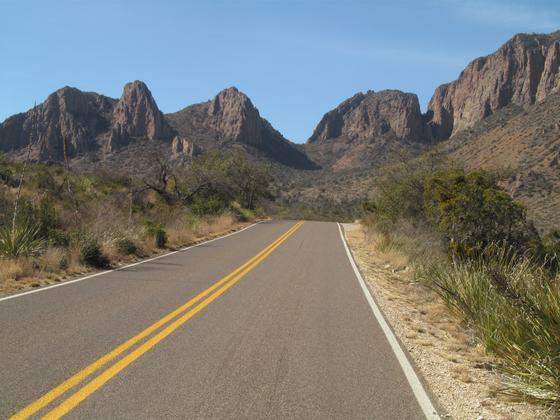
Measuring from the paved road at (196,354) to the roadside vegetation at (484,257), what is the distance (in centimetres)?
144

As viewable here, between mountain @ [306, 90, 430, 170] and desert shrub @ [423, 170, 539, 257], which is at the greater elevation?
mountain @ [306, 90, 430, 170]

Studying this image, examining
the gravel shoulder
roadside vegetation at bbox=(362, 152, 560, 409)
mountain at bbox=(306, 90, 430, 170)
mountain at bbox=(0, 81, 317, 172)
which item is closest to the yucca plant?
the gravel shoulder

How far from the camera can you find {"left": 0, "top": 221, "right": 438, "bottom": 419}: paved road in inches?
183

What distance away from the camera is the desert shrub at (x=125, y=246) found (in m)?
15.6

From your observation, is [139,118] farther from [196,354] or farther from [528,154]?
[196,354]

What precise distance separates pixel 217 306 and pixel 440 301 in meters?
4.75

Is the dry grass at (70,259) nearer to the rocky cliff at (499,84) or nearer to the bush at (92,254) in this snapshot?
the bush at (92,254)

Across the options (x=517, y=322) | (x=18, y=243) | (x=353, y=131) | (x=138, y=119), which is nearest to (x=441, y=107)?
(x=353, y=131)

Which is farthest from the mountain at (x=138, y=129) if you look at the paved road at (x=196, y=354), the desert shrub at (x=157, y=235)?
the paved road at (x=196, y=354)

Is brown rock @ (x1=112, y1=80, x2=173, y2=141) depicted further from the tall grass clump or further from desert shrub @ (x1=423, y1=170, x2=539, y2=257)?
the tall grass clump

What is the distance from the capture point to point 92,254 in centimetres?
1368

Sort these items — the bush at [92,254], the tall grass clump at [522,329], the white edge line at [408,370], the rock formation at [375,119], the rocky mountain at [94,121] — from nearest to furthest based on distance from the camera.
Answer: the white edge line at [408,370], the tall grass clump at [522,329], the bush at [92,254], the rocky mountain at [94,121], the rock formation at [375,119]

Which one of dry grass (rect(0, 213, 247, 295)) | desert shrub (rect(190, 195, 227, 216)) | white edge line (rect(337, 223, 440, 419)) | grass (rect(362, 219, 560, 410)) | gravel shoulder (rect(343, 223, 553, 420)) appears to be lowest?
gravel shoulder (rect(343, 223, 553, 420))

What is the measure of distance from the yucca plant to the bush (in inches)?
40.2
